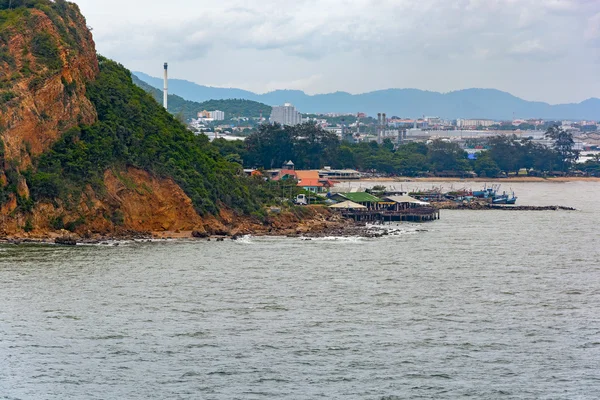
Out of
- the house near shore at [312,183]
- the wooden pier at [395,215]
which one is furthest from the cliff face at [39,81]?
the house near shore at [312,183]

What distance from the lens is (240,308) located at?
37.4 m

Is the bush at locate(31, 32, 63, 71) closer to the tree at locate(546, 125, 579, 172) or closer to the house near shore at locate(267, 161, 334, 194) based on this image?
the house near shore at locate(267, 161, 334, 194)

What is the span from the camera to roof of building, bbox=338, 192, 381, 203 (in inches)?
3174

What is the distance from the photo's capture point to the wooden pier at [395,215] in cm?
7612

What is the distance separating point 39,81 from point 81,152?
450 centimetres

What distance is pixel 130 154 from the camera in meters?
62.1

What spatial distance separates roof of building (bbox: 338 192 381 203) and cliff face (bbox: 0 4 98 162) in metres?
24.4

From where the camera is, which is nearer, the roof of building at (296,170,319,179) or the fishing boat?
the fishing boat

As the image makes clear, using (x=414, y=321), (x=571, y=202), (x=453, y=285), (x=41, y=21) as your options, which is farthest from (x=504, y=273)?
(x=571, y=202)

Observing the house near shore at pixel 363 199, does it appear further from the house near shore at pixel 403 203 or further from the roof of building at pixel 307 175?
the roof of building at pixel 307 175

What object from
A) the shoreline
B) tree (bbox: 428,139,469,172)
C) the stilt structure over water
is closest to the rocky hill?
the stilt structure over water

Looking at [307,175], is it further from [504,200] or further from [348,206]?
[348,206]

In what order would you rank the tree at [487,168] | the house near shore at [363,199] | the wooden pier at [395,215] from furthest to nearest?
1. the tree at [487,168]
2. the house near shore at [363,199]
3. the wooden pier at [395,215]

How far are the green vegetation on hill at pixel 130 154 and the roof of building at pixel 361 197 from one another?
11506 mm
